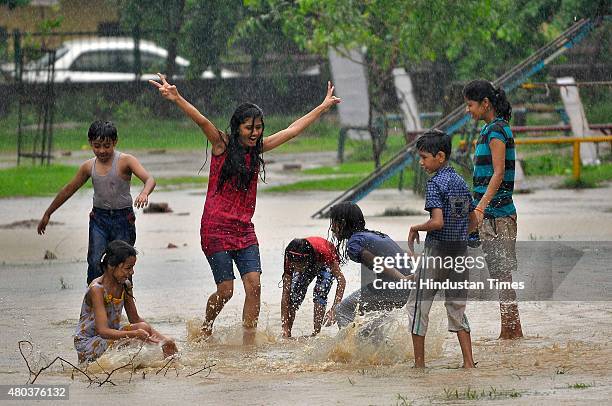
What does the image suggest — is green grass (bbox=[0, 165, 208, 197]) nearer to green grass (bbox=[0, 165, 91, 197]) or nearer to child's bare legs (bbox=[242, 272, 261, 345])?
green grass (bbox=[0, 165, 91, 197])

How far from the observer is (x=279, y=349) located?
26.6ft

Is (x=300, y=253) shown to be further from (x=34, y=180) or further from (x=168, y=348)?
(x=34, y=180)

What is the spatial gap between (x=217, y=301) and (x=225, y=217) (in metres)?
0.54

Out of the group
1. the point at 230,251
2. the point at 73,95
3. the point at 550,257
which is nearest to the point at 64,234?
the point at 550,257

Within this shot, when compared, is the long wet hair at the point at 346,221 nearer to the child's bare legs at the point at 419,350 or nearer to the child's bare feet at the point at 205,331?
the child's bare legs at the point at 419,350

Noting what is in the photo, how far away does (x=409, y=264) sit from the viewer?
7.66m

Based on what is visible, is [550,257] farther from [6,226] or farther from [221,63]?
[221,63]

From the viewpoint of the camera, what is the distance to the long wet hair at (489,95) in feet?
26.3

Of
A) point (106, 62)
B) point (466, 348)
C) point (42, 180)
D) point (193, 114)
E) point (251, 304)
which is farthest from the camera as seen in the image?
point (106, 62)

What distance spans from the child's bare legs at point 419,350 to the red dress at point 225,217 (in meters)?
1.32

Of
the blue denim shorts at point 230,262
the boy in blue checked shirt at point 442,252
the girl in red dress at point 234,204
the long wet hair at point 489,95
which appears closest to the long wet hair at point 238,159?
the girl in red dress at point 234,204

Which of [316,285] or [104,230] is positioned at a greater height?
[104,230]

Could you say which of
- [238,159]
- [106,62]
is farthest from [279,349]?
[106,62]

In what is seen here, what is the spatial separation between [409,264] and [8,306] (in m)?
3.52
